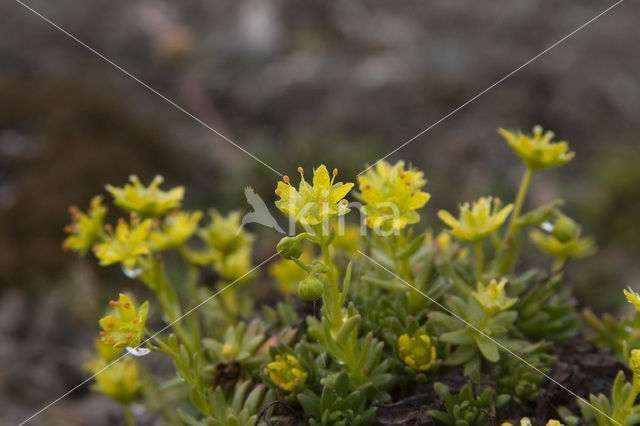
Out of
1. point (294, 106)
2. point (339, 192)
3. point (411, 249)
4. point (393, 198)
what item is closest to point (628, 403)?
point (411, 249)

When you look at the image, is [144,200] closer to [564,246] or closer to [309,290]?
[309,290]

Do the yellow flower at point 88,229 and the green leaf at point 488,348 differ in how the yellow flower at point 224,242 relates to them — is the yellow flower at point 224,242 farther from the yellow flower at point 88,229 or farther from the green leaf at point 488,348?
the green leaf at point 488,348

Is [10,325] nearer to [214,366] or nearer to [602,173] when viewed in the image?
[214,366]

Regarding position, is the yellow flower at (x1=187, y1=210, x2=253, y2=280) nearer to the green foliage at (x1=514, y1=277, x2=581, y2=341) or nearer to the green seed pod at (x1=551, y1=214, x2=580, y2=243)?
the green foliage at (x1=514, y1=277, x2=581, y2=341)

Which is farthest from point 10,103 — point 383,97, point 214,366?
point 214,366

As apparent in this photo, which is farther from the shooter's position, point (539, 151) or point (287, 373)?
point (539, 151)

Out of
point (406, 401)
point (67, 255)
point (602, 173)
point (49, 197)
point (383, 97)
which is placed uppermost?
point (383, 97)
